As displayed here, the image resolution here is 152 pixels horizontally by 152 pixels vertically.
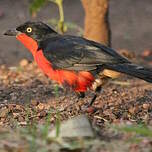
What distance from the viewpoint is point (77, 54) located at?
652cm

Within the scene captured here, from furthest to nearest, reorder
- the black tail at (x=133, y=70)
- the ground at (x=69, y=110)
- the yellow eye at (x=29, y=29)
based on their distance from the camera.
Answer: the yellow eye at (x=29, y=29), the black tail at (x=133, y=70), the ground at (x=69, y=110)

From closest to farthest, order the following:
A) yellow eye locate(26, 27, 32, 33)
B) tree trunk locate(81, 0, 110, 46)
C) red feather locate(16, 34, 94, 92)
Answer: red feather locate(16, 34, 94, 92)
yellow eye locate(26, 27, 32, 33)
tree trunk locate(81, 0, 110, 46)

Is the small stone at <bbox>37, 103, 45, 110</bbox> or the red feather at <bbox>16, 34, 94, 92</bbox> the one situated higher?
the red feather at <bbox>16, 34, 94, 92</bbox>

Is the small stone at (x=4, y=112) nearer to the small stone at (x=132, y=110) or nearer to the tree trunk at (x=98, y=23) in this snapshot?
the small stone at (x=132, y=110)

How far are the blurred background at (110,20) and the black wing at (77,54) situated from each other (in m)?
3.79

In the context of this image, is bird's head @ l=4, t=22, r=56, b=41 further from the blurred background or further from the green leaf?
the blurred background

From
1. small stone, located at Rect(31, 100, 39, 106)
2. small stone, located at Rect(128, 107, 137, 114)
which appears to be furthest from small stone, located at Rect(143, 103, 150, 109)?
small stone, located at Rect(31, 100, 39, 106)

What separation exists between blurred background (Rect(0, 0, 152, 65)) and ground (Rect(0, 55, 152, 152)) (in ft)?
4.71

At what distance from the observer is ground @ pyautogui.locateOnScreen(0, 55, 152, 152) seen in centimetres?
387

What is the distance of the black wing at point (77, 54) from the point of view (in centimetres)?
634

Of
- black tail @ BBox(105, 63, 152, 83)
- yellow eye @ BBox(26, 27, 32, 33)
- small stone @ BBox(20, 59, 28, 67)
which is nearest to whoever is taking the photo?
black tail @ BBox(105, 63, 152, 83)

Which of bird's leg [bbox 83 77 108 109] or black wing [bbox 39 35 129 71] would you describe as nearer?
black wing [bbox 39 35 129 71]

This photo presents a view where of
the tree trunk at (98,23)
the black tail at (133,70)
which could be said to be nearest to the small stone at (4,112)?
the black tail at (133,70)

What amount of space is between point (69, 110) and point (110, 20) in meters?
7.01
